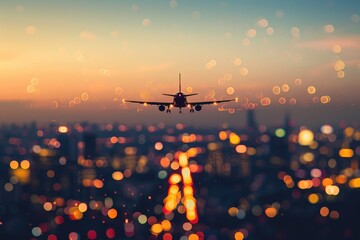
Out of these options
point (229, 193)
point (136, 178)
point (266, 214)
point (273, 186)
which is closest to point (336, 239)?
point (266, 214)

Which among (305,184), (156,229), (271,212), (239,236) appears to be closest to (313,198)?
(271,212)

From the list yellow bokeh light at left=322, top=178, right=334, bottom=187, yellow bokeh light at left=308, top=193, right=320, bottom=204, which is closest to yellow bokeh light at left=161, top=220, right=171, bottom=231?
yellow bokeh light at left=308, top=193, right=320, bottom=204

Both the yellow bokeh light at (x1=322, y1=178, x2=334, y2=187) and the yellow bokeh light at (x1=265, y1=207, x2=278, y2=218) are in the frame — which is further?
the yellow bokeh light at (x1=322, y1=178, x2=334, y2=187)

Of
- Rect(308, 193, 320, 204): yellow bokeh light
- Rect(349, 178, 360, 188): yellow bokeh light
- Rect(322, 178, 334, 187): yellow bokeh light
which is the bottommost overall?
Rect(308, 193, 320, 204): yellow bokeh light

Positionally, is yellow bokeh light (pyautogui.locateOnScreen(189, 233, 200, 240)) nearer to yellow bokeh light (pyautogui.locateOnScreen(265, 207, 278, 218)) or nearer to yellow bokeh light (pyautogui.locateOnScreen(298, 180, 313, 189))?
yellow bokeh light (pyautogui.locateOnScreen(265, 207, 278, 218))

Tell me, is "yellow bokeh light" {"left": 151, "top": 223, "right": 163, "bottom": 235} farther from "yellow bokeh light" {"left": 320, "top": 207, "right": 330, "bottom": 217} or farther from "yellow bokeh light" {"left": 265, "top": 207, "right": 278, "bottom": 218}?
"yellow bokeh light" {"left": 320, "top": 207, "right": 330, "bottom": 217}

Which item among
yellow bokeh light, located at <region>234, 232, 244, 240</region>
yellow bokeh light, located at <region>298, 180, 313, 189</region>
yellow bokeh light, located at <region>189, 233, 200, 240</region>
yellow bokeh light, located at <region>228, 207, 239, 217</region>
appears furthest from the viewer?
yellow bokeh light, located at <region>298, 180, 313, 189</region>

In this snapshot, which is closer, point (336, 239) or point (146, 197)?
point (336, 239)

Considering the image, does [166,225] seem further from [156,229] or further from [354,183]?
[354,183]

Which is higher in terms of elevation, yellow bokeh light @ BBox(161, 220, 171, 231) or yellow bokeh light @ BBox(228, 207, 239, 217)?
yellow bokeh light @ BBox(228, 207, 239, 217)

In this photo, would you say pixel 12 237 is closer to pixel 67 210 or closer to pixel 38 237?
pixel 38 237

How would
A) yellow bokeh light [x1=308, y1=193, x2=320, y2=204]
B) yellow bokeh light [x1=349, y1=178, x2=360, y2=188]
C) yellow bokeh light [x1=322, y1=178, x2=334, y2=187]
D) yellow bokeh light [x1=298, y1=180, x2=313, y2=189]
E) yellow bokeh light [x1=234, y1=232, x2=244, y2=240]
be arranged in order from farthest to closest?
yellow bokeh light [x1=322, y1=178, x2=334, y2=187] < yellow bokeh light [x1=298, y1=180, x2=313, y2=189] < yellow bokeh light [x1=349, y1=178, x2=360, y2=188] < yellow bokeh light [x1=308, y1=193, x2=320, y2=204] < yellow bokeh light [x1=234, y1=232, x2=244, y2=240]
